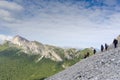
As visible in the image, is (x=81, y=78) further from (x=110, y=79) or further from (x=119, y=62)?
(x=110, y=79)

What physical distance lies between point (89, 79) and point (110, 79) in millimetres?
5384

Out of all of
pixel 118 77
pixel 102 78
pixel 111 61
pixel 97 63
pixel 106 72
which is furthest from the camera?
pixel 97 63

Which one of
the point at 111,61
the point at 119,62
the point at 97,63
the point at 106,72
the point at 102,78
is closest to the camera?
the point at 102,78

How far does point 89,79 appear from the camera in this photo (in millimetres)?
34688

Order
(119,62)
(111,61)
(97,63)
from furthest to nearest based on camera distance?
1. (97,63)
2. (111,61)
3. (119,62)

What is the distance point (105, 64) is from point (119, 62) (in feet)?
9.25

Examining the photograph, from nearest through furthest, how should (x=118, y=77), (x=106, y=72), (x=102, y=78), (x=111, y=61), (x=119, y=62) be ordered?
(x=118, y=77) < (x=102, y=78) < (x=106, y=72) < (x=119, y=62) < (x=111, y=61)

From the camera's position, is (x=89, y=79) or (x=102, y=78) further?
(x=89, y=79)

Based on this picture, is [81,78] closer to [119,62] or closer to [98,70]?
[98,70]

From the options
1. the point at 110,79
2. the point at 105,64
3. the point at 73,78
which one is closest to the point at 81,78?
the point at 73,78

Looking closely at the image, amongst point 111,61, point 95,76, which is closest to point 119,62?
point 111,61

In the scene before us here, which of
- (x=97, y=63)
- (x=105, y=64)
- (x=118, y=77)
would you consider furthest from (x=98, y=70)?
(x=118, y=77)

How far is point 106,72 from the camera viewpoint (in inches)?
1345

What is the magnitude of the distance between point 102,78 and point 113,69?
135 inches
